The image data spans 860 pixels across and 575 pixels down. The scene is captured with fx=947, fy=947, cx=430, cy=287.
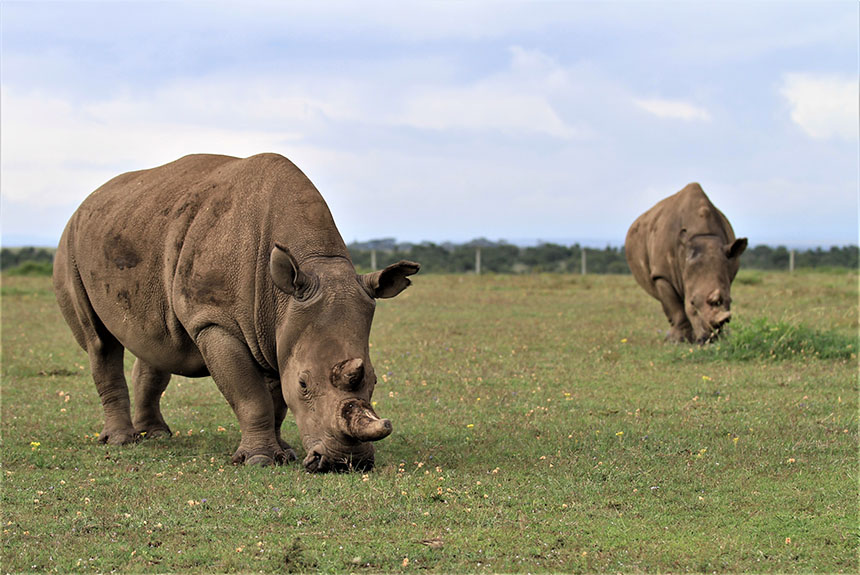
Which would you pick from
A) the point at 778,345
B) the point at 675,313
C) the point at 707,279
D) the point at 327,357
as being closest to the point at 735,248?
the point at 707,279

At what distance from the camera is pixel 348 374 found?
253 inches

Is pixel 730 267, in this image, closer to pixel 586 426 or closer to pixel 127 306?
pixel 586 426

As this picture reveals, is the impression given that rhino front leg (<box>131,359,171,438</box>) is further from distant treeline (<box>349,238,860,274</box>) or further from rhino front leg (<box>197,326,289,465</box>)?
distant treeline (<box>349,238,860,274</box>)

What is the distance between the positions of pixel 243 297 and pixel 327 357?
1.00 meters

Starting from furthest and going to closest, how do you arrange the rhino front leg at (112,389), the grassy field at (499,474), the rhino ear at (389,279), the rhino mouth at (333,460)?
the rhino front leg at (112,389) < the rhino ear at (389,279) < the rhino mouth at (333,460) < the grassy field at (499,474)

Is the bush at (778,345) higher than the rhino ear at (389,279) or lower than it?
lower

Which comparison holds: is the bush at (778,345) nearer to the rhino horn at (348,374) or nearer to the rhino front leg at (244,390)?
the rhino front leg at (244,390)

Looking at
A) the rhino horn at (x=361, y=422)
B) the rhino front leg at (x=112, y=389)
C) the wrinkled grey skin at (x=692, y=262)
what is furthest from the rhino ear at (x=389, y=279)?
the wrinkled grey skin at (x=692, y=262)

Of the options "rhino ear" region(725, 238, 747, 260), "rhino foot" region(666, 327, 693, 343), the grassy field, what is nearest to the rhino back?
the grassy field

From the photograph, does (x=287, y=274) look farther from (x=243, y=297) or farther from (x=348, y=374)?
(x=348, y=374)

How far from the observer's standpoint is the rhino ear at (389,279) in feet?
23.1

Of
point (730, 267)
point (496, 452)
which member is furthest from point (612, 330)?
point (496, 452)

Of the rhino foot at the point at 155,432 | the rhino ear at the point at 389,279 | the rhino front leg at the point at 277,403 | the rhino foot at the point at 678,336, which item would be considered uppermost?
the rhino ear at the point at 389,279

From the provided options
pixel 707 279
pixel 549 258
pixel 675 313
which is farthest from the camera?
pixel 549 258
